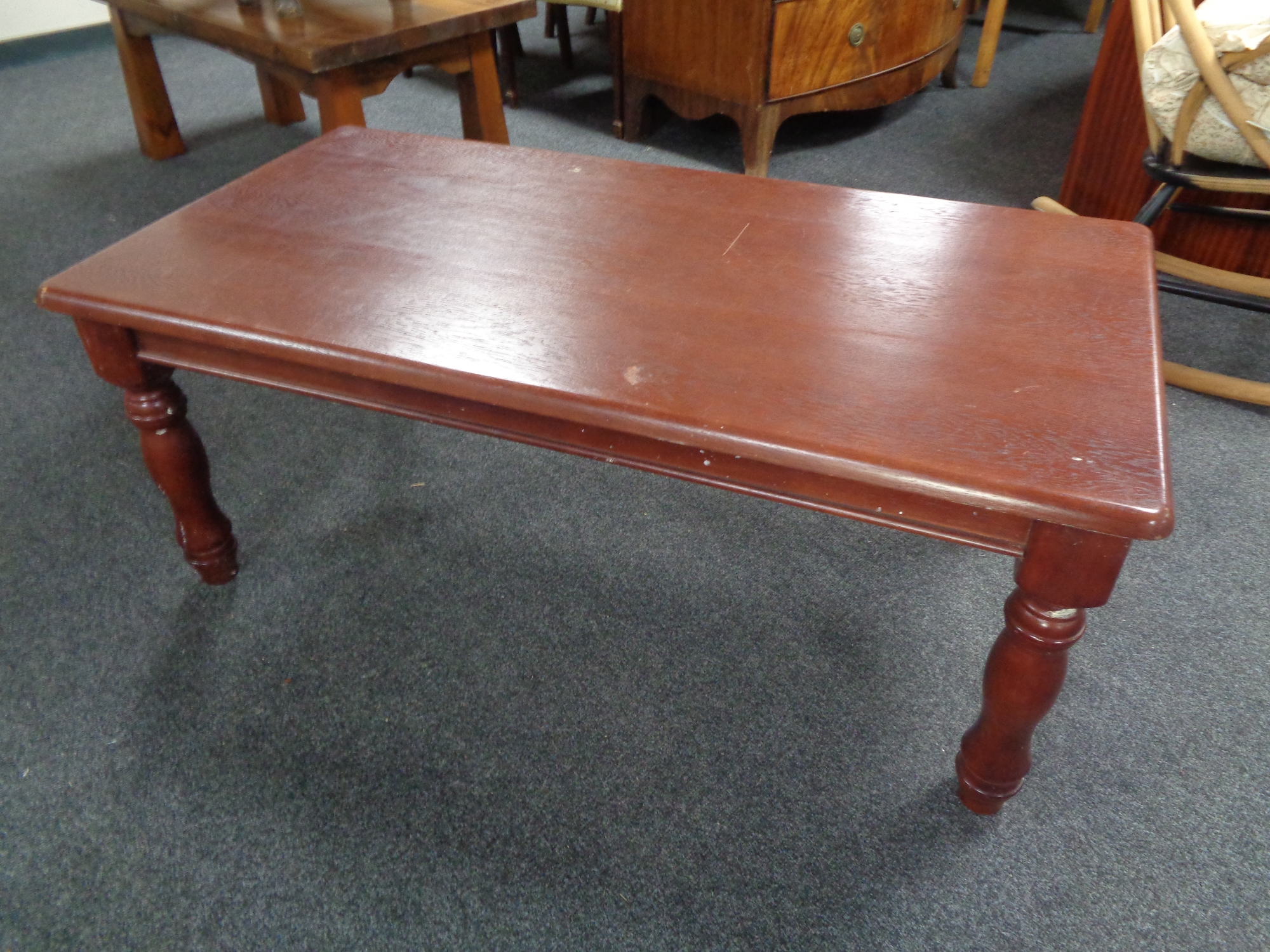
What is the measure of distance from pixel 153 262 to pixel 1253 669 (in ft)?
4.50

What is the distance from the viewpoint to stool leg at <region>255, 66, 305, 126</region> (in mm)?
2543

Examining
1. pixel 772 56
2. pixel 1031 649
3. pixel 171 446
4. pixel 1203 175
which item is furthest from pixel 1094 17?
pixel 171 446

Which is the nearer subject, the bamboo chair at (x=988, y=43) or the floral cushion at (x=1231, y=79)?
the floral cushion at (x=1231, y=79)

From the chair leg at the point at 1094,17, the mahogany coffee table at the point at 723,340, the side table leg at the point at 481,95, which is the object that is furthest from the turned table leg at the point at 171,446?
the chair leg at the point at 1094,17

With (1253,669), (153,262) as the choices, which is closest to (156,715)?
(153,262)

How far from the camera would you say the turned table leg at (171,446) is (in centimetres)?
98

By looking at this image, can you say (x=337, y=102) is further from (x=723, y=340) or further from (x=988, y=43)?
(x=988, y=43)

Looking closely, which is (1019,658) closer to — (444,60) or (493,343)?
(493,343)

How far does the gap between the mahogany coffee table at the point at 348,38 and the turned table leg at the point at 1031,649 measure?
1553 mm

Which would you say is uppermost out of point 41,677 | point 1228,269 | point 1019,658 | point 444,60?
point 444,60

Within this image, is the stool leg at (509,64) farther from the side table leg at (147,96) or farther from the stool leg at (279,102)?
the side table leg at (147,96)

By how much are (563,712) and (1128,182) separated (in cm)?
157

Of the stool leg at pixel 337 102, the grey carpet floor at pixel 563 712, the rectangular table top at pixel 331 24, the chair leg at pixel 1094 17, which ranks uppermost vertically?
the rectangular table top at pixel 331 24

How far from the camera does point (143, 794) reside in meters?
0.98
